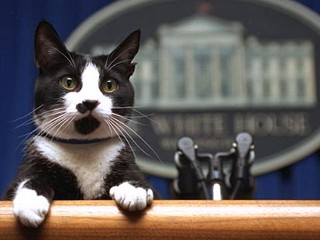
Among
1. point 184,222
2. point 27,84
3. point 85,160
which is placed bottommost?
point 184,222

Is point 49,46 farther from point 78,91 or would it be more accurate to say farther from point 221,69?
point 221,69

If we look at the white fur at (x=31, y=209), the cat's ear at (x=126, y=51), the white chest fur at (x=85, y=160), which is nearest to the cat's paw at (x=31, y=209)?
the white fur at (x=31, y=209)

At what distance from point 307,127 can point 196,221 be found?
931mm

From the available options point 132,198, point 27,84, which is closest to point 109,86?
point 132,198

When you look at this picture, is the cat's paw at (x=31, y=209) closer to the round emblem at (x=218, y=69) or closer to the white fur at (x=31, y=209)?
the white fur at (x=31, y=209)

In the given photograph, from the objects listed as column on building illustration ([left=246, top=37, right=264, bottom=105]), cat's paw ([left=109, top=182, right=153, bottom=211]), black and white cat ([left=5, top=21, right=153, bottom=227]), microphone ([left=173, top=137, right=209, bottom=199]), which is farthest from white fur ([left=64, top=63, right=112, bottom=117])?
column on building illustration ([left=246, top=37, right=264, bottom=105])

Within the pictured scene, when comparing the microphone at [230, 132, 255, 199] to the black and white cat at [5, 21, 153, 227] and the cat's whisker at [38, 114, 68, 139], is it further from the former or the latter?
the cat's whisker at [38, 114, 68, 139]

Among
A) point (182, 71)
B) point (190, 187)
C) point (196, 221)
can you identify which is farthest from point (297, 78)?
point (196, 221)

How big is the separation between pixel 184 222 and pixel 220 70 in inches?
37.5

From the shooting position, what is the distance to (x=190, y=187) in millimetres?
920

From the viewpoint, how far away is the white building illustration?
4.66 ft

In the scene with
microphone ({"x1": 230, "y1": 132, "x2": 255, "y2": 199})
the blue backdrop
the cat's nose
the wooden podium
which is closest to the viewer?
the wooden podium

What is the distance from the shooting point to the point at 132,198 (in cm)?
56

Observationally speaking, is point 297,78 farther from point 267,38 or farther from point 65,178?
point 65,178
